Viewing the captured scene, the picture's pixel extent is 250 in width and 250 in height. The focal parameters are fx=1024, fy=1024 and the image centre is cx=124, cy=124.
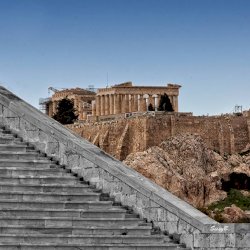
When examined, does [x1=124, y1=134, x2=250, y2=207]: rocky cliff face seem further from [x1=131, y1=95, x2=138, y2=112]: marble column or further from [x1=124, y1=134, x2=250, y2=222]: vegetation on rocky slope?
[x1=131, y1=95, x2=138, y2=112]: marble column

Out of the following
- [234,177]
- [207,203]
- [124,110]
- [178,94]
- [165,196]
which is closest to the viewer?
[165,196]

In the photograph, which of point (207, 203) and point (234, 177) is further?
point (234, 177)

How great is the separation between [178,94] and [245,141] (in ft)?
49.0

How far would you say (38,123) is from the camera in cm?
2217

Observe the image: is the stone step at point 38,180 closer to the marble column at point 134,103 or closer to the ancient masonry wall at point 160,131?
the ancient masonry wall at point 160,131

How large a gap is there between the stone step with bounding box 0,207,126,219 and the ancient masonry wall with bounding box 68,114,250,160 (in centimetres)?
4079

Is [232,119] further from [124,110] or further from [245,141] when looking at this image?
[124,110]

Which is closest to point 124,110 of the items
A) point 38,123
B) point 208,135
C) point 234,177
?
point 208,135

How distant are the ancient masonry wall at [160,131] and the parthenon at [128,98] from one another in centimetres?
789

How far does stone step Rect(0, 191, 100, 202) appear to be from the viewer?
20312mm

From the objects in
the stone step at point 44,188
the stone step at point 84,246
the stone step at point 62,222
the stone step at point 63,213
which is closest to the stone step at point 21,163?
the stone step at point 44,188

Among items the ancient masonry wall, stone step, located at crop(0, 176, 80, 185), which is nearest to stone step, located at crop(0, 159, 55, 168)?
stone step, located at crop(0, 176, 80, 185)

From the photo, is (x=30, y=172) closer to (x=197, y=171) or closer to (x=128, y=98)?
(x=197, y=171)

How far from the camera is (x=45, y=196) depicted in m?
20.5
